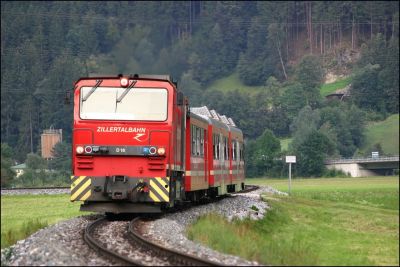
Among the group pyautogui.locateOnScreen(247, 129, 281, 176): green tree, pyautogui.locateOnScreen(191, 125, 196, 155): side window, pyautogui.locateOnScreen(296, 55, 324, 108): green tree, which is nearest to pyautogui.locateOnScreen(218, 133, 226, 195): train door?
pyautogui.locateOnScreen(191, 125, 196, 155): side window

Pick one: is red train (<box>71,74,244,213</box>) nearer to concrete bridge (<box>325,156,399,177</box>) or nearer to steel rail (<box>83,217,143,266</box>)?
steel rail (<box>83,217,143,266</box>)

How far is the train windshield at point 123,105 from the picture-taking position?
811 inches

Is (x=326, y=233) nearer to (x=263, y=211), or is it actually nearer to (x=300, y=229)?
(x=300, y=229)

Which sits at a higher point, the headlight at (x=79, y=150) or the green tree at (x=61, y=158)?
the green tree at (x=61, y=158)

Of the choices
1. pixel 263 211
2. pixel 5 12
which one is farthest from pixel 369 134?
pixel 263 211

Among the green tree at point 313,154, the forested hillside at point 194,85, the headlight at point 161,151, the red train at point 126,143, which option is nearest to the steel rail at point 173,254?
the red train at point 126,143

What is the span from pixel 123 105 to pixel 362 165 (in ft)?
263

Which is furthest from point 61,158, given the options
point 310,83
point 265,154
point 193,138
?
point 310,83

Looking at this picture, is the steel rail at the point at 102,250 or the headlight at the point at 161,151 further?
the headlight at the point at 161,151

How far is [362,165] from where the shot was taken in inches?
3829

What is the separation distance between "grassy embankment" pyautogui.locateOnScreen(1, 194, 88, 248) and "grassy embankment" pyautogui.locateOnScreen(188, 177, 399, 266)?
13.8 ft

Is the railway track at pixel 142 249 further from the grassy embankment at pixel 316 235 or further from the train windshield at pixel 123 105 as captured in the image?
the train windshield at pixel 123 105

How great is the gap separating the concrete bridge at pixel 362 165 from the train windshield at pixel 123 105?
61063mm

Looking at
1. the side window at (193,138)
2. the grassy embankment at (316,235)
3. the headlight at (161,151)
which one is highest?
the side window at (193,138)
